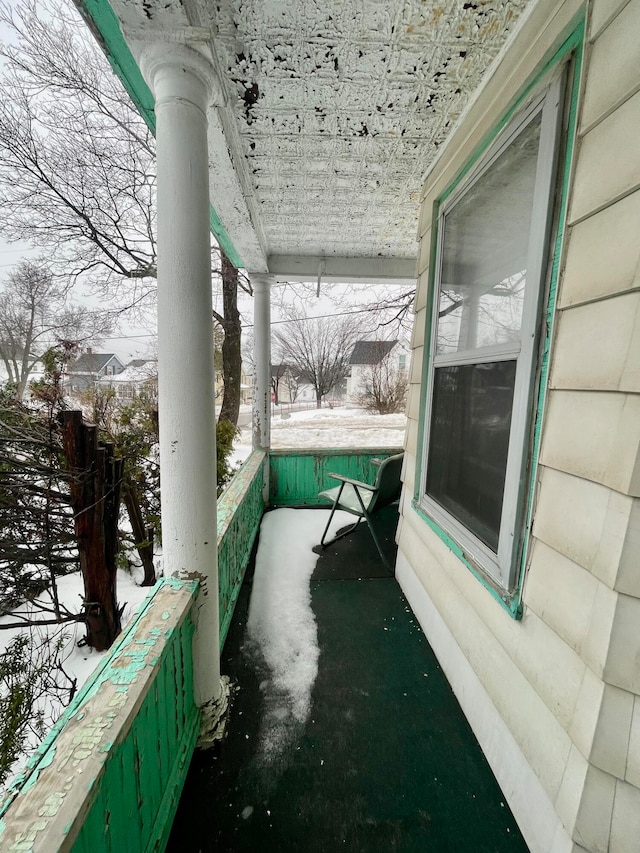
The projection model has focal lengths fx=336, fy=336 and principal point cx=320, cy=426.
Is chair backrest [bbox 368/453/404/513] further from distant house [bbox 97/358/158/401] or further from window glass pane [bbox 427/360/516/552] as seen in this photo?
distant house [bbox 97/358/158/401]

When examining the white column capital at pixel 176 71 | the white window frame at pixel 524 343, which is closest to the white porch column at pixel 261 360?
the white column capital at pixel 176 71

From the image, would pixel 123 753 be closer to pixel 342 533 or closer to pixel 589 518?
pixel 589 518

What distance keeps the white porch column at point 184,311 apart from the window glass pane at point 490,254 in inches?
40.5

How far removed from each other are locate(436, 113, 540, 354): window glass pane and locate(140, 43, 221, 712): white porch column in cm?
103

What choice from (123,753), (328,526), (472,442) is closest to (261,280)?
(328,526)

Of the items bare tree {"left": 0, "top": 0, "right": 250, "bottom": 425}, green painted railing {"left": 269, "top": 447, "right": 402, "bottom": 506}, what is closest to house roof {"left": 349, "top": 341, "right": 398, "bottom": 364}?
bare tree {"left": 0, "top": 0, "right": 250, "bottom": 425}

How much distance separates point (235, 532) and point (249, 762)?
3.27ft

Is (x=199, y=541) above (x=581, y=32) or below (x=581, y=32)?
below

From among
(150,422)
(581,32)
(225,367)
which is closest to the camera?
(581,32)

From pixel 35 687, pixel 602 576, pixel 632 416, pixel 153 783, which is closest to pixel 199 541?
pixel 153 783

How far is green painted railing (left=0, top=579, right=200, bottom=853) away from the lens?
0.53 metres

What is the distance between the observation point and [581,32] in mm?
860

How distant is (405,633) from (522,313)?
1.68m

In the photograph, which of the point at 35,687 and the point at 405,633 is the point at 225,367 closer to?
the point at 35,687
